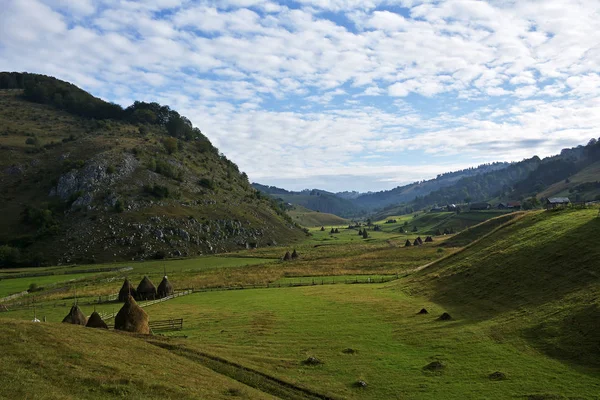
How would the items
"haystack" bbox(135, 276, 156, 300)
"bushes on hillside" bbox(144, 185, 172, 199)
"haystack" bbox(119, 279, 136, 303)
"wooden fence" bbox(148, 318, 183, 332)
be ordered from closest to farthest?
"wooden fence" bbox(148, 318, 183, 332), "haystack" bbox(119, 279, 136, 303), "haystack" bbox(135, 276, 156, 300), "bushes on hillside" bbox(144, 185, 172, 199)

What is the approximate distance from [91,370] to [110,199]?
116 metres

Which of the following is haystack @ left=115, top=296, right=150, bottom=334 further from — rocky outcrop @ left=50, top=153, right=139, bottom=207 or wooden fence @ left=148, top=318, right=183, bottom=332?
rocky outcrop @ left=50, top=153, right=139, bottom=207

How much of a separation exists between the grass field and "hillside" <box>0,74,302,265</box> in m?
54.4

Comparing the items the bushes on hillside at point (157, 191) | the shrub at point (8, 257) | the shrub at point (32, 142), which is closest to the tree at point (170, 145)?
the bushes on hillside at point (157, 191)

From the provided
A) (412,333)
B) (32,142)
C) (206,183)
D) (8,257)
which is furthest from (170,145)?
(412,333)

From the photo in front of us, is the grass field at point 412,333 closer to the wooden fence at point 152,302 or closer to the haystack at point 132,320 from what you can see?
the wooden fence at point 152,302

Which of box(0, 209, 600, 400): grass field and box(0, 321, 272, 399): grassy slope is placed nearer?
box(0, 321, 272, 399): grassy slope

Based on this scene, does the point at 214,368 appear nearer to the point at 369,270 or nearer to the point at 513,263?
the point at 513,263

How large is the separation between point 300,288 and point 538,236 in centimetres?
3440

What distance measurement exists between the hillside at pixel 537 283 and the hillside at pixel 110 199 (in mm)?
85584

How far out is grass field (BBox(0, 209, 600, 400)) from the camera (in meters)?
23.8

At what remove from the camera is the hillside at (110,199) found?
372 ft

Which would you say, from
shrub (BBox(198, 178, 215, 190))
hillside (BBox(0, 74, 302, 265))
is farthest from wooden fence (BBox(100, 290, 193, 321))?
shrub (BBox(198, 178, 215, 190))

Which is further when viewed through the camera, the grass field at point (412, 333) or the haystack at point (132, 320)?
the haystack at point (132, 320)
